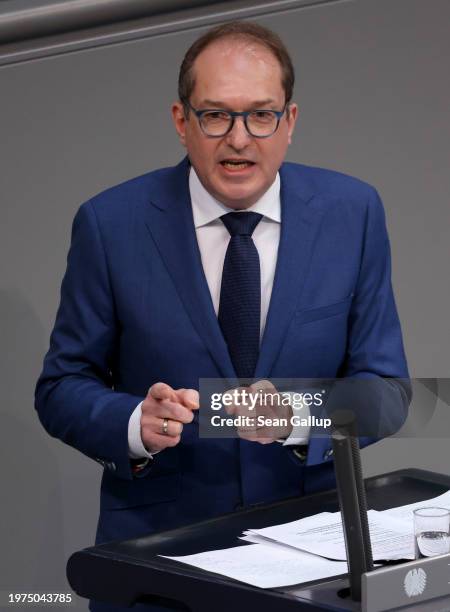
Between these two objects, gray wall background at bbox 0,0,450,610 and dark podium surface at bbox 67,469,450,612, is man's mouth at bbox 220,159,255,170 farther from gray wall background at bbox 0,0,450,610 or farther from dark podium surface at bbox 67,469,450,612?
gray wall background at bbox 0,0,450,610

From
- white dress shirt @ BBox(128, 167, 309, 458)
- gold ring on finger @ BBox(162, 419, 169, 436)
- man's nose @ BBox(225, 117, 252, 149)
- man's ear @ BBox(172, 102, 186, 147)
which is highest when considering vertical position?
man's ear @ BBox(172, 102, 186, 147)

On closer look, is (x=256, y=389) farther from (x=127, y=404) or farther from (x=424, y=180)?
(x=424, y=180)

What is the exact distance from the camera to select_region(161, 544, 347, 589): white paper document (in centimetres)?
175

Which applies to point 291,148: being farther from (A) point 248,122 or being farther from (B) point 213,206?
(A) point 248,122

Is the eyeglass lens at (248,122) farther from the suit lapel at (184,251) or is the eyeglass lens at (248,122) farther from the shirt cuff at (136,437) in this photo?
the shirt cuff at (136,437)

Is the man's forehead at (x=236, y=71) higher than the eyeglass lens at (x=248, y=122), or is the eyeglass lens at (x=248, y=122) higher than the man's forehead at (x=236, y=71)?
the man's forehead at (x=236, y=71)

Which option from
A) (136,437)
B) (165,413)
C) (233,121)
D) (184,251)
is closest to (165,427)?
(165,413)

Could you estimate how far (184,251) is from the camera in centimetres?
239

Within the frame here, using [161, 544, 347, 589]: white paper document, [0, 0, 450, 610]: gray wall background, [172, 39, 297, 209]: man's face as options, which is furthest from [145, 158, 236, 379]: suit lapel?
[0, 0, 450, 610]: gray wall background

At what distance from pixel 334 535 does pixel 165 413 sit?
1.08 ft

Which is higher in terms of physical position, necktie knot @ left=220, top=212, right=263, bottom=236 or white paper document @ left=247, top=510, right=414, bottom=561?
necktie knot @ left=220, top=212, right=263, bottom=236

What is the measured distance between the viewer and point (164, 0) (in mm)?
3094

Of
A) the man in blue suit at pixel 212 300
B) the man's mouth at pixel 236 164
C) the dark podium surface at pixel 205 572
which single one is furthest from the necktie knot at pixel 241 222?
the dark podium surface at pixel 205 572

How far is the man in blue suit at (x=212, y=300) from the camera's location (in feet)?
7.52
